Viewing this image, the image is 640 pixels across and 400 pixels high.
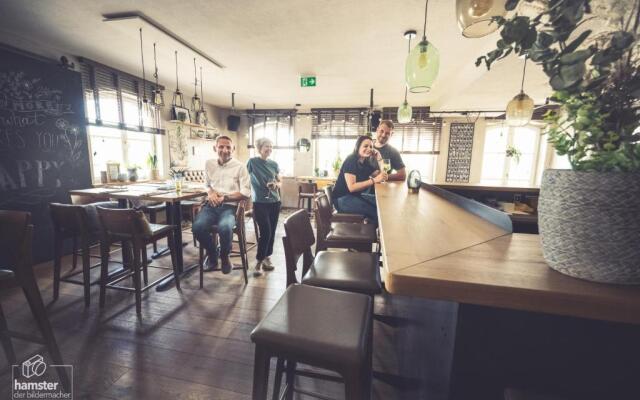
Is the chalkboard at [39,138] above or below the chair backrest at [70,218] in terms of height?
above

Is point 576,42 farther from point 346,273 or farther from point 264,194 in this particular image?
point 264,194

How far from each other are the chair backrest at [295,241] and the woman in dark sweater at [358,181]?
113 cm

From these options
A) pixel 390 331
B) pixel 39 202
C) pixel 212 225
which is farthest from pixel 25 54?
pixel 390 331

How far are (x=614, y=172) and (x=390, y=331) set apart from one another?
180 centimetres

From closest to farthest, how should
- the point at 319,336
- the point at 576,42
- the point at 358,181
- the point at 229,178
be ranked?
the point at 576,42 → the point at 319,336 → the point at 358,181 → the point at 229,178

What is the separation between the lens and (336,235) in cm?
206

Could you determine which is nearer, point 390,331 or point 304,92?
point 390,331

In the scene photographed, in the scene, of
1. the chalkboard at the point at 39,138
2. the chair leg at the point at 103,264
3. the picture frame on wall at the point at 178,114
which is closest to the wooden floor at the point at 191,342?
the chair leg at the point at 103,264

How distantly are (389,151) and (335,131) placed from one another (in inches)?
163

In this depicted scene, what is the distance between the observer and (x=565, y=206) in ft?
1.97

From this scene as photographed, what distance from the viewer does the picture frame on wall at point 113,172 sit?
4.20 meters

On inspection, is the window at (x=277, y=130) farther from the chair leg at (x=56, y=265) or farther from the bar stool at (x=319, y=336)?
the bar stool at (x=319, y=336)

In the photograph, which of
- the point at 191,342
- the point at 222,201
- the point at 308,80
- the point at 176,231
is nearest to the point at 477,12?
the point at 222,201

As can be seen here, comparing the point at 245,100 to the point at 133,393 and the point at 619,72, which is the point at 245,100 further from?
the point at 619,72
